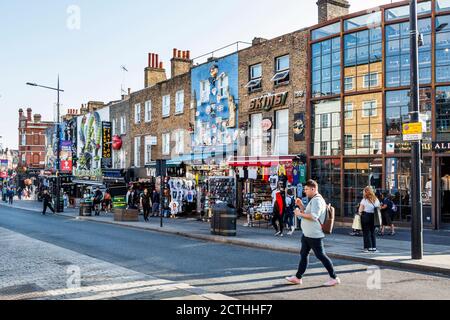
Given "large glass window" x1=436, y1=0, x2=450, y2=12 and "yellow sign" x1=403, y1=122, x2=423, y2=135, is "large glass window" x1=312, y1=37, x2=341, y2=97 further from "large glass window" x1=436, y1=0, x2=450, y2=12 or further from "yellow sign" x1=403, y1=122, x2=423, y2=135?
"yellow sign" x1=403, y1=122, x2=423, y2=135

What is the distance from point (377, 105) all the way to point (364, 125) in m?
0.96

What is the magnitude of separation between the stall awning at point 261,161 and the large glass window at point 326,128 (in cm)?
128

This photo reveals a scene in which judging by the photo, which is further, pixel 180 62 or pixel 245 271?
pixel 180 62

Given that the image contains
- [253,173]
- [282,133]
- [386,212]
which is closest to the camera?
[386,212]

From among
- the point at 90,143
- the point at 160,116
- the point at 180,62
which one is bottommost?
the point at 90,143

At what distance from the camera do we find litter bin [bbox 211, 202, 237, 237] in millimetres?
16844

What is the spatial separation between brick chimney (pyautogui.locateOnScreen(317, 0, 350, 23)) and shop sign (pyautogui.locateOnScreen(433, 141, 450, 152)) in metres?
8.00

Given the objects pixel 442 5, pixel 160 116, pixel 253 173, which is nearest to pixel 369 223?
pixel 442 5

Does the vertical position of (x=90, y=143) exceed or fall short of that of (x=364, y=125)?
it exceeds it

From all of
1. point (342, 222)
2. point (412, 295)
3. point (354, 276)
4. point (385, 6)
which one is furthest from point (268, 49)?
point (412, 295)

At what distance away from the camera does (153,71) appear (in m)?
37.9

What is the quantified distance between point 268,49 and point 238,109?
3.71m

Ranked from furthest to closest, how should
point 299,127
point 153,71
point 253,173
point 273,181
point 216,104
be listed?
point 153,71 < point 216,104 < point 253,173 < point 299,127 < point 273,181

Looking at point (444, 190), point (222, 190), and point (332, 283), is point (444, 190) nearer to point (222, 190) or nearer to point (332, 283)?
point (222, 190)
